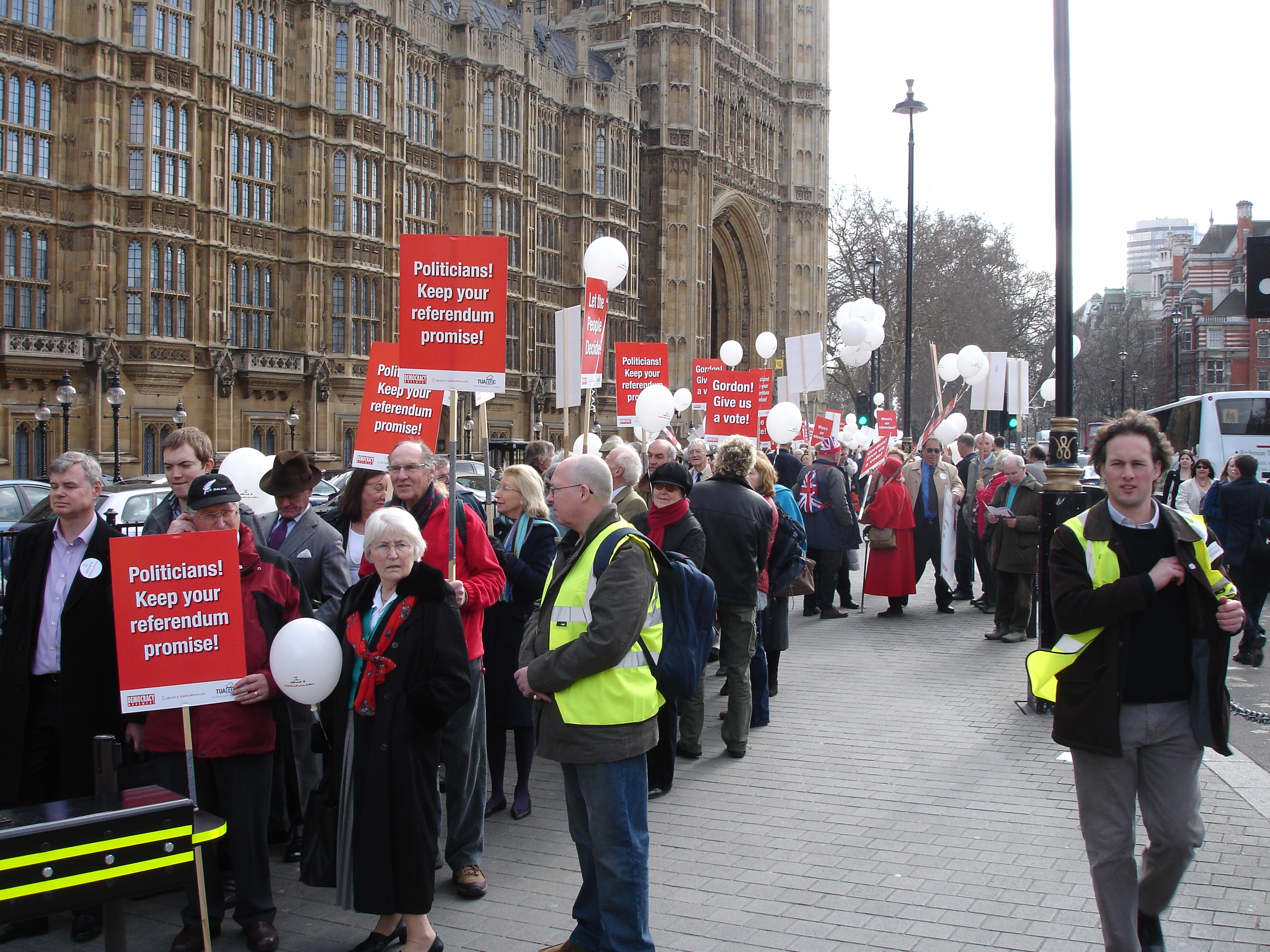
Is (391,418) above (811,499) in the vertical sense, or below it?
above

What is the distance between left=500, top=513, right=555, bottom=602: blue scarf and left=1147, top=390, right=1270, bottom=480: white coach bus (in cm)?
2344

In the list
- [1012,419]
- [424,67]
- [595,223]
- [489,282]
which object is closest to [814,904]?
[489,282]

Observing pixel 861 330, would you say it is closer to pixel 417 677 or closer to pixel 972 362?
pixel 972 362

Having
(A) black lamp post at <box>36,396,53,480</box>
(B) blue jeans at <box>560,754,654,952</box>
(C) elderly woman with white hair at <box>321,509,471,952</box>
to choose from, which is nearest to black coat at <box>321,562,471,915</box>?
(C) elderly woman with white hair at <box>321,509,471,952</box>

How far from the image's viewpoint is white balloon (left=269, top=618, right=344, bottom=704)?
4141 millimetres

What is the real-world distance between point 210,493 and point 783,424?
10437mm

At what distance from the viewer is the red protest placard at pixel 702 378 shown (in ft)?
47.4

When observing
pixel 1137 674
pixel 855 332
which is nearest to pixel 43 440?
pixel 855 332

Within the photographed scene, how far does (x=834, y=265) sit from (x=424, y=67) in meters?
35.1

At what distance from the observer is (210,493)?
4.46 metres

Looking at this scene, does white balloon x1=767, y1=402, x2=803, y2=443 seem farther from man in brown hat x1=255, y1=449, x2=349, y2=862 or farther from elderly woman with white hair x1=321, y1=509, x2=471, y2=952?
elderly woman with white hair x1=321, y1=509, x2=471, y2=952

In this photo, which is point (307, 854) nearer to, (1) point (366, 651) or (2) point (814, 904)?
(1) point (366, 651)

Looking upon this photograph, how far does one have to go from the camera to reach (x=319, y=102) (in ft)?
98.6

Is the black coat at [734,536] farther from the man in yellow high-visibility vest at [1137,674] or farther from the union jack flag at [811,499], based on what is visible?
the union jack flag at [811,499]
